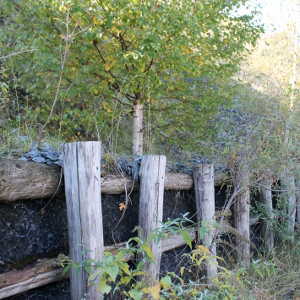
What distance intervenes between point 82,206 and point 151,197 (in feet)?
2.58

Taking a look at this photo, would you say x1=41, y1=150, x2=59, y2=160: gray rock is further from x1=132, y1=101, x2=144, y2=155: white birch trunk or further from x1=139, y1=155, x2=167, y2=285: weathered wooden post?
x1=132, y1=101, x2=144, y2=155: white birch trunk

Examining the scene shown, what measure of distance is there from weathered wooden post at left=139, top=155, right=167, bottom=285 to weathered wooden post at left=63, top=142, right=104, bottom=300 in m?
0.61

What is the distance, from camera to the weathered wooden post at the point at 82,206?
2230 mm

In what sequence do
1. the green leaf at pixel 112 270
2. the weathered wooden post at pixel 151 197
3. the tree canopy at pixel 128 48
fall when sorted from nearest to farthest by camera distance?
1. the green leaf at pixel 112 270
2. the weathered wooden post at pixel 151 197
3. the tree canopy at pixel 128 48

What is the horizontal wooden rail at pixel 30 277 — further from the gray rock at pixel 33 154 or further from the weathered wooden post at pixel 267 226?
the weathered wooden post at pixel 267 226

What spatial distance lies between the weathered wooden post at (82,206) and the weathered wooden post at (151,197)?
0.61 metres

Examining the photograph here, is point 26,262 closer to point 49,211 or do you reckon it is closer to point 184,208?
point 49,211

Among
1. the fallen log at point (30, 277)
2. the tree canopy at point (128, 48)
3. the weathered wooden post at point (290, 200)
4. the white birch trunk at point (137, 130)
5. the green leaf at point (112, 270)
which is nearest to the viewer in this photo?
the green leaf at point (112, 270)

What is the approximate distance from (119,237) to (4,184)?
1292 millimetres

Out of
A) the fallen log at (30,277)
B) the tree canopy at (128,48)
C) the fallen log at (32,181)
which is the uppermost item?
the tree canopy at (128,48)

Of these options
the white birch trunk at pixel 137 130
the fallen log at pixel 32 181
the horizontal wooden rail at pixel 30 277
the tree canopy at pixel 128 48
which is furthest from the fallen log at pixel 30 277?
the white birch trunk at pixel 137 130

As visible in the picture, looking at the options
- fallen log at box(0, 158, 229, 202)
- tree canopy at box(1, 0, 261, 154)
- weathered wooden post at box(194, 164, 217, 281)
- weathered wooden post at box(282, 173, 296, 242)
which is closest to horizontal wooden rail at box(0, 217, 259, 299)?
fallen log at box(0, 158, 229, 202)

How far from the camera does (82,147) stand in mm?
2293

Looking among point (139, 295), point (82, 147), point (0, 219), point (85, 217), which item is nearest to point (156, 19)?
point (82, 147)
